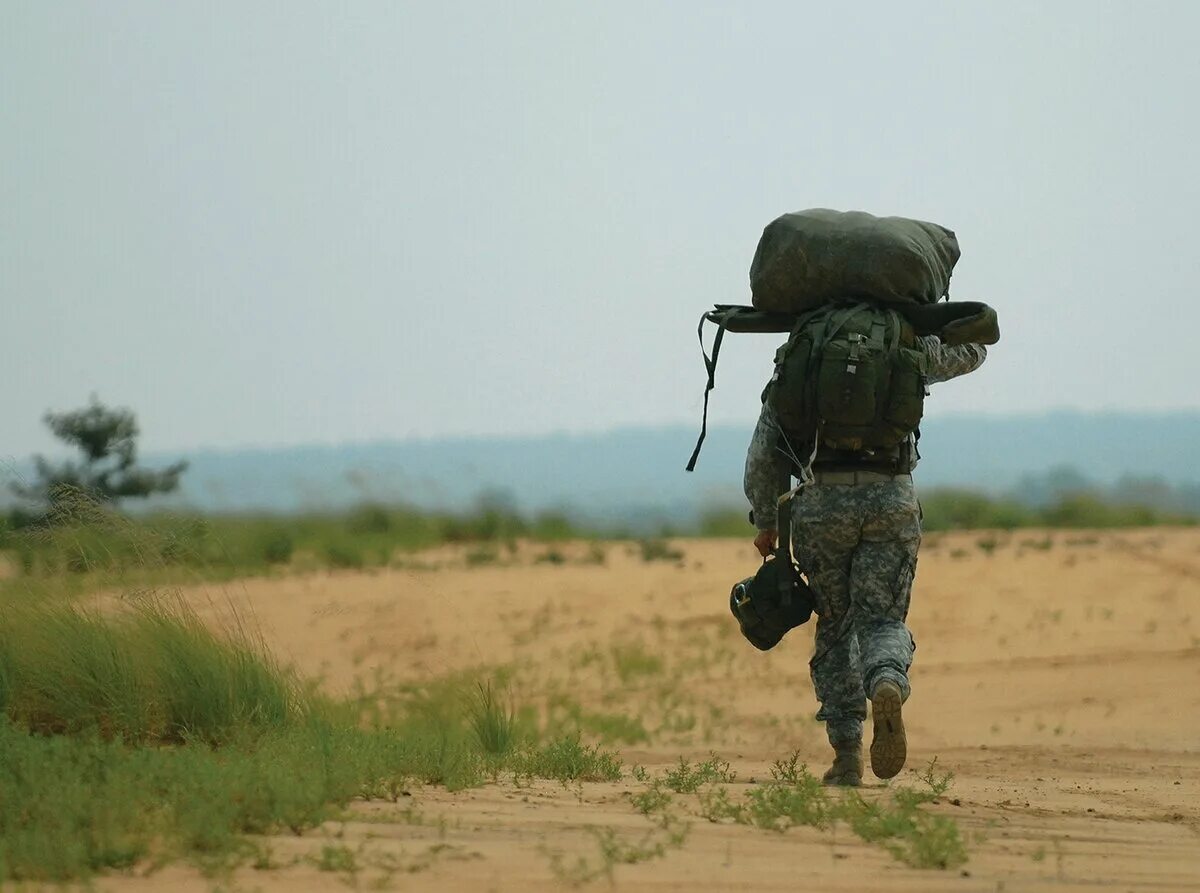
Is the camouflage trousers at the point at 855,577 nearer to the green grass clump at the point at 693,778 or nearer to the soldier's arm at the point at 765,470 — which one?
the soldier's arm at the point at 765,470

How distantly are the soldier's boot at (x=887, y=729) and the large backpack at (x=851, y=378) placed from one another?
0.96m

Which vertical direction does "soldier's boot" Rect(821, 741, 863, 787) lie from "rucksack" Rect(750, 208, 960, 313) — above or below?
below

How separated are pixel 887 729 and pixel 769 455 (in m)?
1.21

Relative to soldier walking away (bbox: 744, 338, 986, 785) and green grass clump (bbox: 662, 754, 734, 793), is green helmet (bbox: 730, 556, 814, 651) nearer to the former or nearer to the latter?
soldier walking away (bbox: 744, 338, 986, 785)

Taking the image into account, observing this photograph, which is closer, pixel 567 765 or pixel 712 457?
pixel 567 765

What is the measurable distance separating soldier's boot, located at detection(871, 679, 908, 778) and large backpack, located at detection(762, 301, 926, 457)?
96 centimetres

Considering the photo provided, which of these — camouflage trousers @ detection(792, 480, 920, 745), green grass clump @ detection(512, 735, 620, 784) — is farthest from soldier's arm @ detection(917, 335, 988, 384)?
green grass clump @ detection(512, 735, 620, 784)

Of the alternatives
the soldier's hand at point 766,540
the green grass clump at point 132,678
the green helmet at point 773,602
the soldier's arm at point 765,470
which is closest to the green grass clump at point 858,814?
the green helmet at point 773,602

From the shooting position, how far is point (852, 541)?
20.8 feet

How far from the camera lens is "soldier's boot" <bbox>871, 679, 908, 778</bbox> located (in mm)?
5867

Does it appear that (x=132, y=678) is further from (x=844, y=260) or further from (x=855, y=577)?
(x=844, y=260)

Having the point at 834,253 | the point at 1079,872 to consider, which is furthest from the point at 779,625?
the point at 1079,872

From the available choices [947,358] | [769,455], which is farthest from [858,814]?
[947,358]

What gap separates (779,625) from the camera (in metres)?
6.52
